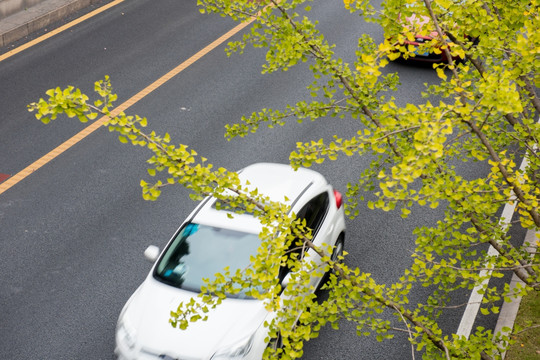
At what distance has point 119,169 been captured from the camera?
1088cm

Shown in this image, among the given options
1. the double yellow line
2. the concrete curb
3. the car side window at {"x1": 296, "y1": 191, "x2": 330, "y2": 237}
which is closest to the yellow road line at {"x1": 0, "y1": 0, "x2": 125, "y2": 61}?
the double yellow line

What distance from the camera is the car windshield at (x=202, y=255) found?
7312mm

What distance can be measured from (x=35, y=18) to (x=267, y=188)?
32.4 feet

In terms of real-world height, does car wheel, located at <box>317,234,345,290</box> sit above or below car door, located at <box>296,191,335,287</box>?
below

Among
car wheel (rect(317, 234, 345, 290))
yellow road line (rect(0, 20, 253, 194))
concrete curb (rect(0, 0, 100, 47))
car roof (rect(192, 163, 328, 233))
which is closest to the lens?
car roof (rect(192, 163, 328, 233))

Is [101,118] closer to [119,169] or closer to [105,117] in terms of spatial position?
[105,117]

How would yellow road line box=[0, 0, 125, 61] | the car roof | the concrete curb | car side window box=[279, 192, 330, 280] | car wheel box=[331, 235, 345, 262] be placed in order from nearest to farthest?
1. the car roof
2. car side window box=[279, 192, 330, 280]
3. car wheel box=[331, 235, 345, 262]
4. yellow road line box=[0, 0, 125, 61]
5. the concrete curb

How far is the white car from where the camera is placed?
6.73m

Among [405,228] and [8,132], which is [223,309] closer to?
[405,228]

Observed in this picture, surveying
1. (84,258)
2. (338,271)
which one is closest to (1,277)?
(84,258)

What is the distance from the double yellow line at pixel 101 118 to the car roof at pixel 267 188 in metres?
3.41

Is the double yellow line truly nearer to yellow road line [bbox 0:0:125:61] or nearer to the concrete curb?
yellow road line [bbox 0:0:125:61]

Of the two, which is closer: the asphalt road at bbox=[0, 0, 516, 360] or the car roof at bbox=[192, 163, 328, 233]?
the car roof at bbox=[192, 163, 328, 233]

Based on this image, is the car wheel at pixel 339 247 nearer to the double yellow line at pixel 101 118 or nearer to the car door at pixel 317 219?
the car door at pixel 317 219
